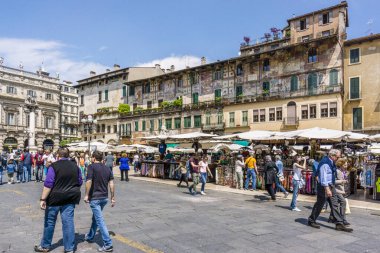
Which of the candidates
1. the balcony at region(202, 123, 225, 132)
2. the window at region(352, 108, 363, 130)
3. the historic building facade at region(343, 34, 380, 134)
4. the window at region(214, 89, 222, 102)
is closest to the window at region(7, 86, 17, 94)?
the balcony at region(202, 123, 225, 132)

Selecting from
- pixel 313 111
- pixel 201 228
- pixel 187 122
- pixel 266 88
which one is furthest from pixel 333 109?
pixel 201 228

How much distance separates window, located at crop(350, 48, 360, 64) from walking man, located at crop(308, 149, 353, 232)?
27.9 m

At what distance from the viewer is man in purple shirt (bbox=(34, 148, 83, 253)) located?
5.32 m

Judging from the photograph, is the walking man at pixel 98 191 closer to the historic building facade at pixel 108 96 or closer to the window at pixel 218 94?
the window at pixel 218 94

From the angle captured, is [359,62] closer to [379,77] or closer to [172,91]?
[379,77]

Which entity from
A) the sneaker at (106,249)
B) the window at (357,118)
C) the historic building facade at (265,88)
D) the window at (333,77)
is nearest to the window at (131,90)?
the historic building facade at (265,88)

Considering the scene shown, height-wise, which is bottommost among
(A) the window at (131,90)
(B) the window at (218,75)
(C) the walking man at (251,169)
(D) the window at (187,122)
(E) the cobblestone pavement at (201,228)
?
(E) the cobblestone pavement at (201,228)

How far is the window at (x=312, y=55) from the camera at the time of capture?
33.2m

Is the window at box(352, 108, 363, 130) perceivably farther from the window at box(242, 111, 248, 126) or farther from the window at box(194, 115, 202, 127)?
the window at box(194, 115, 202, 127)

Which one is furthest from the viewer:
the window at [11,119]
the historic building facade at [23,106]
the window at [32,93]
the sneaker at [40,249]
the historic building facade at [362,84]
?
the window at [32,93]

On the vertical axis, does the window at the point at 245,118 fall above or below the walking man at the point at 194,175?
above

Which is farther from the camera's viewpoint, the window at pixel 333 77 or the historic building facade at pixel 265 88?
the historic building facade at pixel 265 88

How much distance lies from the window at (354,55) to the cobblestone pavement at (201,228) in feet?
83.4

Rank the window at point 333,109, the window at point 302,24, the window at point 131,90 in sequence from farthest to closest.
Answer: the window at point 131,90
the window at point 302,24
the window at point 333,109
